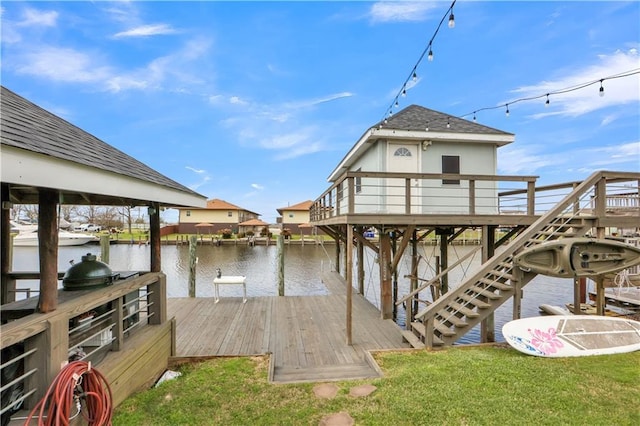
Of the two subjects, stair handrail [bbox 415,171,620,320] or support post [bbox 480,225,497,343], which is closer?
stair handrail [bbox 415,171,620,320]

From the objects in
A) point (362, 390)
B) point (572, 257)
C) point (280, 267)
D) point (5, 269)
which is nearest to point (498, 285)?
point (572, 257)

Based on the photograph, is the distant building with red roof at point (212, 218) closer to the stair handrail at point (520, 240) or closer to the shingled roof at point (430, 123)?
the shingled roof at point (430, 123)

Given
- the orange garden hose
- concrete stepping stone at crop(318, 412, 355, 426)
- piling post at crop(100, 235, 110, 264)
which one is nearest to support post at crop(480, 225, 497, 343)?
concrete stepping stone at crop(318, 412, 355, 426)

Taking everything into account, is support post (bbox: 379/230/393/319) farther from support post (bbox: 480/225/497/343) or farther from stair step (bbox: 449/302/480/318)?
support post (bbox: 480/225/497/343)

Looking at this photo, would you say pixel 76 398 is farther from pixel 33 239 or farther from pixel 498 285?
pixel 33 239

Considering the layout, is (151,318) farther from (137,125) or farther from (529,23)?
(137,125)

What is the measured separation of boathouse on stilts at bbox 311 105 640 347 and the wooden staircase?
0.02 meters

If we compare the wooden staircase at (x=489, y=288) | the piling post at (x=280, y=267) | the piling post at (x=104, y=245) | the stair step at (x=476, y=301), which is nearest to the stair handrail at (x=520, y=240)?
the wooden staircase at (x=489, y=288)

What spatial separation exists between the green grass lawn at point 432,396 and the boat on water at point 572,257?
1499 millimetres

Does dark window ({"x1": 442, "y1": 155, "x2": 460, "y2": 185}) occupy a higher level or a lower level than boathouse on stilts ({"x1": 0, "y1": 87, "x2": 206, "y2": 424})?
higher

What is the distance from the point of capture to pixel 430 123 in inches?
389

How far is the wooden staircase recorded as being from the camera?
18.7 ft

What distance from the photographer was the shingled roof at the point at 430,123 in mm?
9250

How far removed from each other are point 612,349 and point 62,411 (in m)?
7.44
